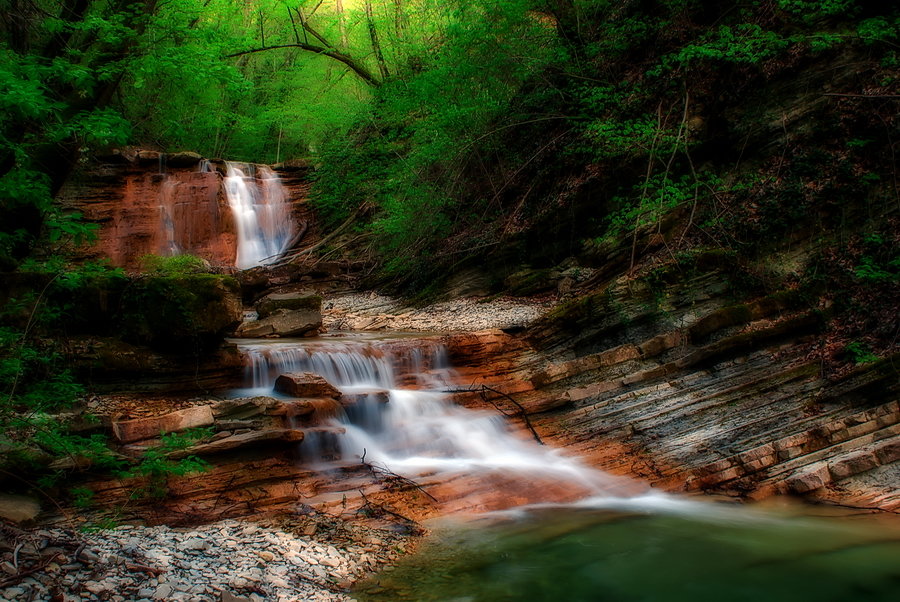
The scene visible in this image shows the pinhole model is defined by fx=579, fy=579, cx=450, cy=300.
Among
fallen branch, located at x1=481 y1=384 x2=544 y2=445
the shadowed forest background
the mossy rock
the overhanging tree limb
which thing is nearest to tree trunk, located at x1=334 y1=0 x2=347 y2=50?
the overhanging tree limb

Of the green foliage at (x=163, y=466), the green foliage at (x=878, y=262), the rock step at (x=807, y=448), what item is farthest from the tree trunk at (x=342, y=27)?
the rock step at (x=807, y=448)

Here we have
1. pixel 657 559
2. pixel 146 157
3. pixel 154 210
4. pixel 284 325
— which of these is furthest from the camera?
pixel 146 157

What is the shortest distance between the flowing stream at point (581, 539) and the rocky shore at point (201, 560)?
1.29 feet

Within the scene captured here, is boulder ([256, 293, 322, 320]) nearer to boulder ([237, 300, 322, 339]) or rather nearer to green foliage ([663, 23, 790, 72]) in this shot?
boulder ([237, 300, 322, 339])

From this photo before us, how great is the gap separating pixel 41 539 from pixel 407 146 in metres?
16.8

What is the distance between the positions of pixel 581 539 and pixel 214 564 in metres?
3.21

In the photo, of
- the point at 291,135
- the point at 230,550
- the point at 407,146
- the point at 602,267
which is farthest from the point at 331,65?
the point at 230,550

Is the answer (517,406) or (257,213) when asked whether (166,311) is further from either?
(257,213)

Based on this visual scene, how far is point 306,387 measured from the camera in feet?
23.9

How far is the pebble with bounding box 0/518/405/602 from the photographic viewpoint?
12.3 feet

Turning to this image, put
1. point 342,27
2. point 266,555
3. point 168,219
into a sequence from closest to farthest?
point 266,555 < point 168,219 < point 342,27

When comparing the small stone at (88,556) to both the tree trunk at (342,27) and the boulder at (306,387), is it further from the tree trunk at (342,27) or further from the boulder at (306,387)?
the tree trunk at (342,27)

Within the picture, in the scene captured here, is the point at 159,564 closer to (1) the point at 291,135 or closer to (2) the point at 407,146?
(2) the point at 407,146

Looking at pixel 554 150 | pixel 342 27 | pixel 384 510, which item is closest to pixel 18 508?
pixel 384 510
